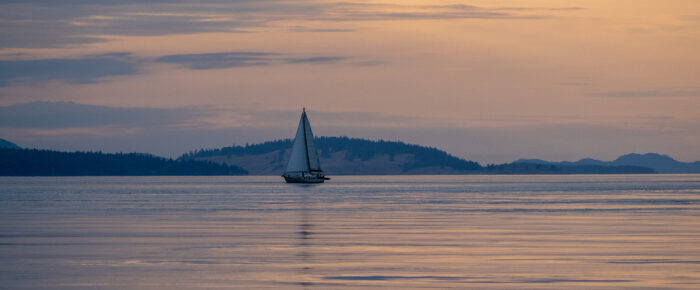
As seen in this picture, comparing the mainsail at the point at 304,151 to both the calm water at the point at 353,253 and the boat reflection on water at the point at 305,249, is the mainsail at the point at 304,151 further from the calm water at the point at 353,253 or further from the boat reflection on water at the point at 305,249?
A: the calm water at the point at 353,253

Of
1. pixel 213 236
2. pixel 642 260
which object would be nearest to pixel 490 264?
pixel 642 260

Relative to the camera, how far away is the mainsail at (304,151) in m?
156

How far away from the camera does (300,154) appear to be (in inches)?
6260

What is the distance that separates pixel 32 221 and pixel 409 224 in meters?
19.5

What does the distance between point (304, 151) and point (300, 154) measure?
4.19ft

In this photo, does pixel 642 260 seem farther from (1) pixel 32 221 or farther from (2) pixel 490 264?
(1) pixel 32 221

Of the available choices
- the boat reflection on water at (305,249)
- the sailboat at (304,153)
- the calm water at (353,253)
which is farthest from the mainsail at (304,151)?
the calm water at (353,253)

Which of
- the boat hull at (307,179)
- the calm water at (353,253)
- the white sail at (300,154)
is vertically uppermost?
the white sail at (300,154)

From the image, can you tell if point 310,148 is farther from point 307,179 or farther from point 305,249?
point 305,249

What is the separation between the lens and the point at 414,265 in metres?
28.9

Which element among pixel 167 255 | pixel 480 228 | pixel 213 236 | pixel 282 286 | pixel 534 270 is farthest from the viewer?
pixel 480 228

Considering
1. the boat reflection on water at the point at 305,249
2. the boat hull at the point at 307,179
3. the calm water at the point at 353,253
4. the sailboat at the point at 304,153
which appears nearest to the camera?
the calm water at the point at 353,253

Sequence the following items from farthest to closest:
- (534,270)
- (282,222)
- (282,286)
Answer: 1. (282,222)
2. (534,270)
3. (282,286)

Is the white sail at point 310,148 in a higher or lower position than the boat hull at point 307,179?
higher
